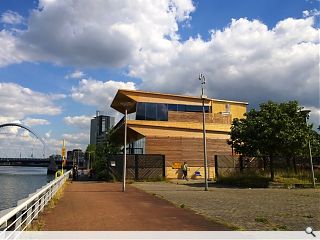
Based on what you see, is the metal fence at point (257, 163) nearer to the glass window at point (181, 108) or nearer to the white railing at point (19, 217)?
the glass window at point (181, 108)

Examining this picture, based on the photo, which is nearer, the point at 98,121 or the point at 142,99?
the point at 142,99

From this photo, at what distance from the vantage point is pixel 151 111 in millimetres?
49344

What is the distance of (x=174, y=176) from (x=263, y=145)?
1961cm

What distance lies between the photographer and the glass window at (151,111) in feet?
161

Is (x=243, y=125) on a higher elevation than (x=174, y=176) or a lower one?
higher

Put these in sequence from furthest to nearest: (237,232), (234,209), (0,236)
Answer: (234,209) → (237,232) → (0,236)

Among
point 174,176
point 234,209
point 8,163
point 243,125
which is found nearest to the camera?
point 234,209

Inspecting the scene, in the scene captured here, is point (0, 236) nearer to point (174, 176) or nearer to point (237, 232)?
point (237, 232)

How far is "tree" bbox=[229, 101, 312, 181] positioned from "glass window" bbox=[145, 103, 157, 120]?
20337 mm

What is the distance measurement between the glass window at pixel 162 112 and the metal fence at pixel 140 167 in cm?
946

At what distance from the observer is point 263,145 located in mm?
27078

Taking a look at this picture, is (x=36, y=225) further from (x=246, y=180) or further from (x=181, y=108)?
(x=181, y=108)

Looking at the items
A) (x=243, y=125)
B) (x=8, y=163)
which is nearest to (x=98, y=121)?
(x=8, y=163)

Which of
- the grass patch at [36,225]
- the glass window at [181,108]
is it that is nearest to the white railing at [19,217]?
the grass patch at [36,225]
